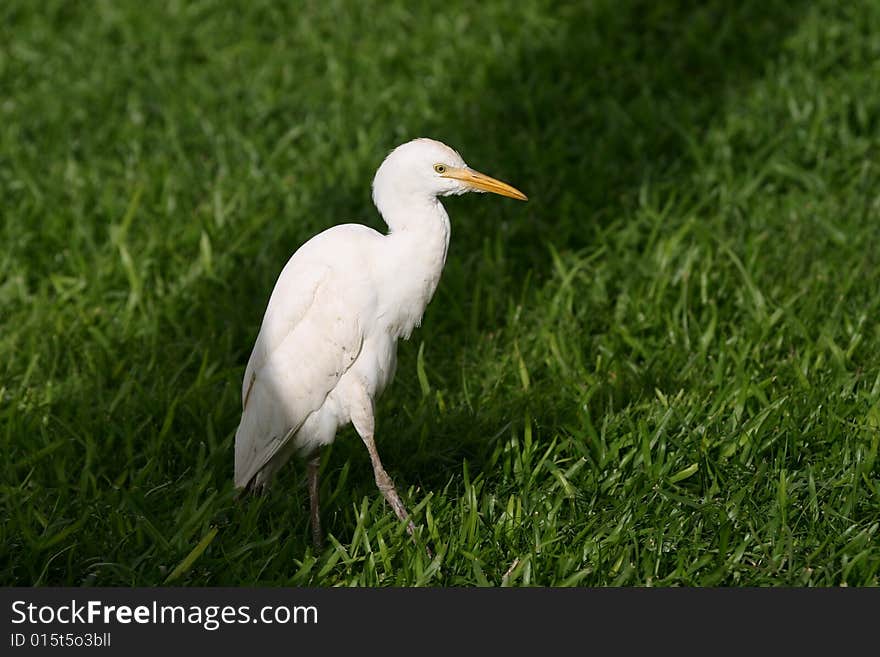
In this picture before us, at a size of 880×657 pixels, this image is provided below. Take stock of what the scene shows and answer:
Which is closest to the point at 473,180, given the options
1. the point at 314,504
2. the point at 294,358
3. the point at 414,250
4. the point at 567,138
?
the point at 414,250

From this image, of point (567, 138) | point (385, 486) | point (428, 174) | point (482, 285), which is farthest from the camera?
point (567, 138)

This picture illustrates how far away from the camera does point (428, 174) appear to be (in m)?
3.56

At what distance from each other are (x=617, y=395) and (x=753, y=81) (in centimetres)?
328

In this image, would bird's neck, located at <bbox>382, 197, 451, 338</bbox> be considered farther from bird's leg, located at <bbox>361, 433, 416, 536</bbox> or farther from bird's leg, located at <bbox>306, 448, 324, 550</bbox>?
bird's leg, located at <bbox>306, 448, 324, 550</bbox>

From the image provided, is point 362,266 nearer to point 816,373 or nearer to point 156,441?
point 156,441

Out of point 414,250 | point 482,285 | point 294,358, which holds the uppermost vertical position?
point 414,250

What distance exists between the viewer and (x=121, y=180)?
20.9 feet

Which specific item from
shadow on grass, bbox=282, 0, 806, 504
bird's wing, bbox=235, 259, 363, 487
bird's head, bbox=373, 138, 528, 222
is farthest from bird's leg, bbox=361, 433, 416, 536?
bird's head, bbox=373, 138, 528, 222

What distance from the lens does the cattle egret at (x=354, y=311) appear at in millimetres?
3596

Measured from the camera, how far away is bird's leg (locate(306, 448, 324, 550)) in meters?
3.75

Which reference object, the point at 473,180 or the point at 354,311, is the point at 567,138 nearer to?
the point at 473,180

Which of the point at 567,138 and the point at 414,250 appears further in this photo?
the point at 567,138

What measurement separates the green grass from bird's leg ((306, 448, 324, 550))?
0.09 m

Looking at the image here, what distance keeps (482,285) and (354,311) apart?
1756 mm
